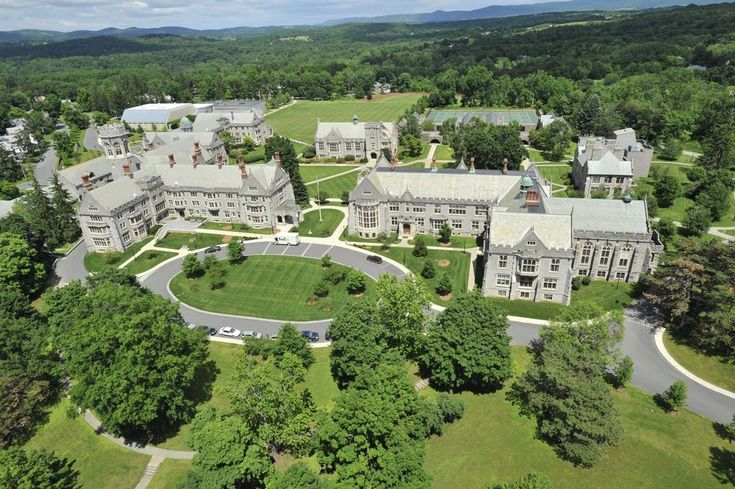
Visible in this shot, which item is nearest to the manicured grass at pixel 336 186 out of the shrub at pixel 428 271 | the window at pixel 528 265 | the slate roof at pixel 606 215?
the shrub at pixel 428 271

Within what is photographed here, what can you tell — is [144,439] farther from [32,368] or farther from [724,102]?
[724,102]

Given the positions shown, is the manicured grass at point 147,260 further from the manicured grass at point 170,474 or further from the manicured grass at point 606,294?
the manicured grass at point 606,294

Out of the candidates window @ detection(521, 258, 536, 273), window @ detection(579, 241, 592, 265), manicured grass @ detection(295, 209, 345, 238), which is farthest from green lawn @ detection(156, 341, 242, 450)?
window @ detection(579, 241, 592, 265)

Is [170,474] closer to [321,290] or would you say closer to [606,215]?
[321,290]

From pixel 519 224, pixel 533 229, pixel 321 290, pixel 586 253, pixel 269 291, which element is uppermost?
pixel 519 224

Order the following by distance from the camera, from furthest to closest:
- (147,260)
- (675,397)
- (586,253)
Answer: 1. (147,260)
2. (586,253)
3. (675,397)

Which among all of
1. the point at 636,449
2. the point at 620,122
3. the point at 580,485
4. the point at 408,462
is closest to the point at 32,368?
the point at 408,462

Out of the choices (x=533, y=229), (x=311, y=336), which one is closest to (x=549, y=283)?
(x=533, y=229)
